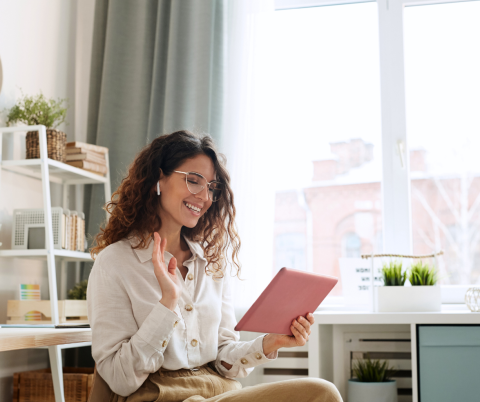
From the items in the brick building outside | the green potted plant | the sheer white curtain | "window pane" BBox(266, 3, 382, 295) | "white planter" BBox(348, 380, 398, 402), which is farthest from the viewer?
"window pane" BBox(266, 3, 382, 295)

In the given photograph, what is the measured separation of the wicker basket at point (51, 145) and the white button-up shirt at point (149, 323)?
978 millimetres

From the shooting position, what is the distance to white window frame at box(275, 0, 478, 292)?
8.16ft

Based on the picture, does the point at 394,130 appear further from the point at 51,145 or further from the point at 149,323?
the point at 149,323

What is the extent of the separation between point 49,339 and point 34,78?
131cm

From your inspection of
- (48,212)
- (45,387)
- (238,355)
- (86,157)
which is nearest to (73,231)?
(48,212)

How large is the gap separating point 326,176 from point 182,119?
2.32ft

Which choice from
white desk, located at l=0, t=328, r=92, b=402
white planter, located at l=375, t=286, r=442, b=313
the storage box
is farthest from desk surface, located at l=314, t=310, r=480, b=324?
the storage box

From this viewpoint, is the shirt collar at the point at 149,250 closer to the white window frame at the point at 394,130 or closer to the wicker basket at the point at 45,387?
the wicker basket at the point at 45,387

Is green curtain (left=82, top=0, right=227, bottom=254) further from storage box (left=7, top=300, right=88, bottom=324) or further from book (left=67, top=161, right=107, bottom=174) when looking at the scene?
storage box (left=7, top=300, right=88, bottom=324)

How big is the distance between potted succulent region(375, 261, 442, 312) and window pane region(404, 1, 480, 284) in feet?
1.26

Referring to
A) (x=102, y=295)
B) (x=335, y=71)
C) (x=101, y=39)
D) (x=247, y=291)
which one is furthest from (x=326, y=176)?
(x=102, y=295)

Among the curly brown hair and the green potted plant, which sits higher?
the green potted plant

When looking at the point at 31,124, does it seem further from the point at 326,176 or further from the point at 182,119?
the point at 326,176

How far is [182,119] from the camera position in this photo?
249cm
